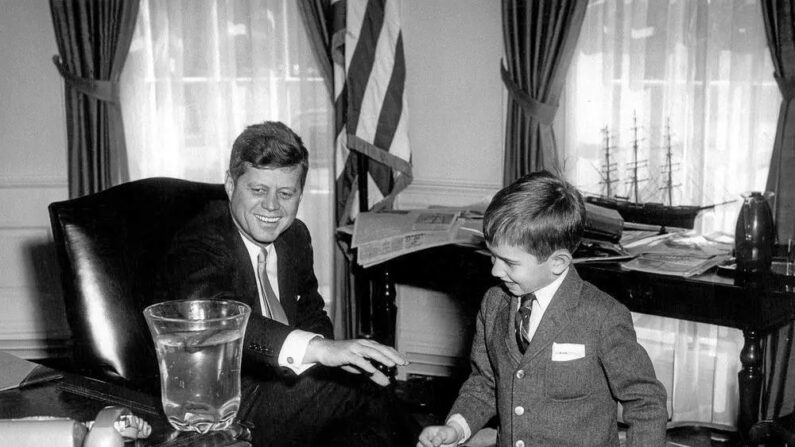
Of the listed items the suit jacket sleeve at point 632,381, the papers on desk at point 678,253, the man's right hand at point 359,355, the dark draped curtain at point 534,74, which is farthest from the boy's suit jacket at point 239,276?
the dark draped curtain at point 534,74

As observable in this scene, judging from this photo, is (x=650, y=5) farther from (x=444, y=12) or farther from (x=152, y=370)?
(x=152, y=370)

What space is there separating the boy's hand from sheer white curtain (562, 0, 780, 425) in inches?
77.5

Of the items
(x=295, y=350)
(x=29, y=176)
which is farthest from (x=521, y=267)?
(x=29, y=176)

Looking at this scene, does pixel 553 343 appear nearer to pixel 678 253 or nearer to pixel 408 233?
pixel 678 253

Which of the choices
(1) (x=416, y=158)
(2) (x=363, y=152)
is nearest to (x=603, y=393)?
(2) (x=363, y=152)

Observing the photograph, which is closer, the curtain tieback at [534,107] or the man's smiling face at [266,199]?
the man's smiling face at [266,199]

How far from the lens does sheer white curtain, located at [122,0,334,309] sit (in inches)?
154

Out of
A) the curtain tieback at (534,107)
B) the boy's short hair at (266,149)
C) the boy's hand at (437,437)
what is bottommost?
the boy's hand at (437,437)

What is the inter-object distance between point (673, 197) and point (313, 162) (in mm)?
1723

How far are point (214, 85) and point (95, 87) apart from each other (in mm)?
556

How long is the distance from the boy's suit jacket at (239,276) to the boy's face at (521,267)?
48cm

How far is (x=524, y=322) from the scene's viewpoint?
5.88ft

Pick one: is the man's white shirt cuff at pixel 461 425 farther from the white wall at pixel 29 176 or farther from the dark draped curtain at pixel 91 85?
the white wall at pixel 29 176

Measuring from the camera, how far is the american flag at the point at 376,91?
11.7 feet
